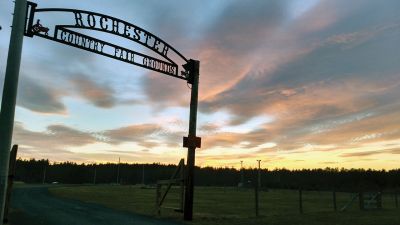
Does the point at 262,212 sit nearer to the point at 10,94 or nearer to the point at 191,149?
the point at 191,149

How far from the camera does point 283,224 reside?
16.4m

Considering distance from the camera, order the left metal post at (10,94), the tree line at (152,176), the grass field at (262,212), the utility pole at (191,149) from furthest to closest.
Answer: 1. the tree line at (152,176)
2. the utility pole at (191,149)
3. the grass field at (262,212)
4. the left metal post at (10,94)

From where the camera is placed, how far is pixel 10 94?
797 centimetres

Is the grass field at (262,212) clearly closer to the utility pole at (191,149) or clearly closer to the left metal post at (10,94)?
the utility pole at (191,149)

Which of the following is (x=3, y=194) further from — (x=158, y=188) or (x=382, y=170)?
(x=382, y=170)

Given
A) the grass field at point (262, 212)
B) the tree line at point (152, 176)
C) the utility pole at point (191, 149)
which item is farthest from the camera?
the tree line at point (152, 176)

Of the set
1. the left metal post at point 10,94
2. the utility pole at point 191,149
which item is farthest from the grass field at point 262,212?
the left metal post at point 10,94

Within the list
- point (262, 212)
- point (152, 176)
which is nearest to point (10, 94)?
point (262, 212)

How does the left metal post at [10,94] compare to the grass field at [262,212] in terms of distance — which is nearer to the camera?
the left metal post at [10,94]

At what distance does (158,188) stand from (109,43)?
7336 millimetres

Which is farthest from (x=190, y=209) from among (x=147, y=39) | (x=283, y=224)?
(x=147, y=39)

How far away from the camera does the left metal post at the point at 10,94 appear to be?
777cm

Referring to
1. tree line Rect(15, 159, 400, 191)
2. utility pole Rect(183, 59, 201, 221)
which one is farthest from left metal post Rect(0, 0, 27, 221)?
tree line Rect(15, 159, 400, 191)

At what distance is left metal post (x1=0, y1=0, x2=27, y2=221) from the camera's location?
7.77 metres
